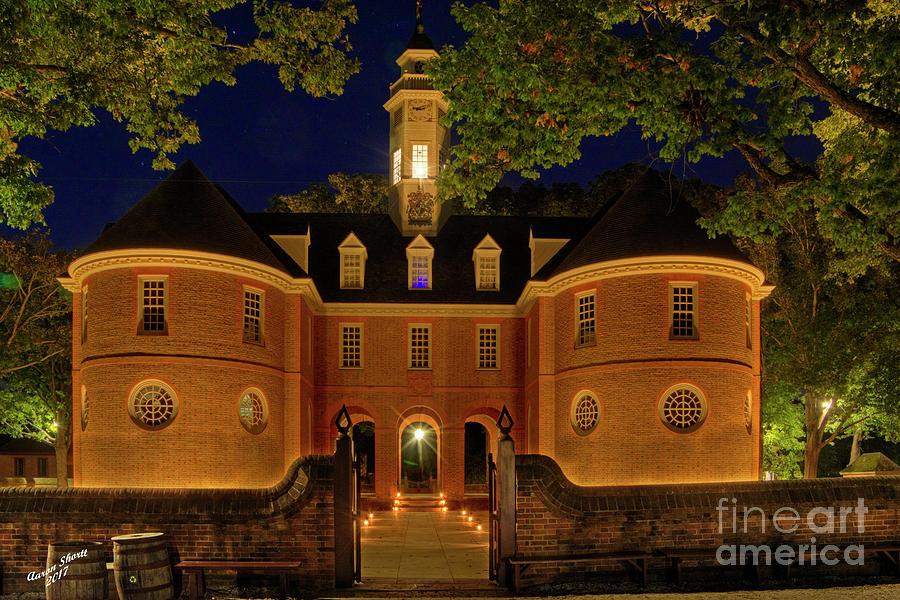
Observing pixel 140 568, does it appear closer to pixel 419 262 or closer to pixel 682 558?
pixel 682 558

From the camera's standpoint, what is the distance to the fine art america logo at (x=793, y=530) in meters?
11.8

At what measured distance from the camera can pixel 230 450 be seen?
890 inches

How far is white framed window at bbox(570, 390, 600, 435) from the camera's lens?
78.9ft

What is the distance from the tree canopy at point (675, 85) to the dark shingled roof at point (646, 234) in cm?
916

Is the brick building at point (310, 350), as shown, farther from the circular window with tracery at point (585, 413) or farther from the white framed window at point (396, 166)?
the white framed window at point (396, 166)

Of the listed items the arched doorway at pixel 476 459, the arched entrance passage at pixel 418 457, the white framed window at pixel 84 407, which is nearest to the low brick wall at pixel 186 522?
the white framed window at pixel 84 407

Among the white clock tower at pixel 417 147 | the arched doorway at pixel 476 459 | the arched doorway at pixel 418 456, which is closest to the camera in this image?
the white clock tower at pixel 417 147

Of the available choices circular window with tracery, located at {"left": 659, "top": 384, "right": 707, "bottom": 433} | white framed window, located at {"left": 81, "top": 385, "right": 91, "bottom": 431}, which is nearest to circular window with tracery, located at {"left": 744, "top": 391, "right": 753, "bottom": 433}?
circular window with tracery, located at {"left": 659, "top": 384, "right": 707, "bottom": 433}

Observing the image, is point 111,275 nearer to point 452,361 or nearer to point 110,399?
point 110,399

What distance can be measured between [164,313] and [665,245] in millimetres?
14691

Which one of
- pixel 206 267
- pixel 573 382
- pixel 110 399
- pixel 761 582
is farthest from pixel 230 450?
pixel 761 582

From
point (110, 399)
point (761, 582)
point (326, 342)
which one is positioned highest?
point (326, 342)

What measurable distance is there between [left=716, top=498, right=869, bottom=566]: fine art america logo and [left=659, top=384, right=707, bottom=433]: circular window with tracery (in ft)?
Answer: 34.9

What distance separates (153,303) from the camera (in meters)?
22.5
